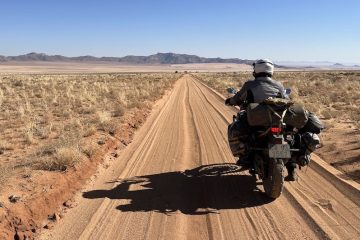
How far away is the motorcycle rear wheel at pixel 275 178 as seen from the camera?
6492 millimetres

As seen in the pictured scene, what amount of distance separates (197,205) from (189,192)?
67 cm

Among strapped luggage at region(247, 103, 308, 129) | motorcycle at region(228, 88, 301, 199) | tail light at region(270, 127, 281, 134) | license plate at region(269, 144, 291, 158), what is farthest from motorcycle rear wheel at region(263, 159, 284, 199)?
strapped luggage at region(247, 103, 308, 129)

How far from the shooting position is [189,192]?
23.8 feet

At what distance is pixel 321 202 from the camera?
6711mm

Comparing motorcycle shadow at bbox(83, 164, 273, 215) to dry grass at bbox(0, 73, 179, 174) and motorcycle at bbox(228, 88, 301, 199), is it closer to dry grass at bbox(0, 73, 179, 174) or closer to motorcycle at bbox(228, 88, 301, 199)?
motorcycle at bbox(228, 88, 301, 199)

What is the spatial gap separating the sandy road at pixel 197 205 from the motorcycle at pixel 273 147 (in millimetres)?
374

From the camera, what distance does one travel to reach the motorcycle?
6.46 meters

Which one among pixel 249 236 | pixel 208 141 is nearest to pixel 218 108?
pixel 208 141

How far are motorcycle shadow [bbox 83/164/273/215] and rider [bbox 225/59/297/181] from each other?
0.59 metres

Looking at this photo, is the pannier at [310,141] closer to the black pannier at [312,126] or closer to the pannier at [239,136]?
the black pannier at [312,126]

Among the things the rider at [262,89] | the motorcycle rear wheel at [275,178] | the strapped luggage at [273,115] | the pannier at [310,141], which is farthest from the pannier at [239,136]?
the pannier at [310,141]

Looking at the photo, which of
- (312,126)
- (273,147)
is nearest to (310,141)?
(312,126)

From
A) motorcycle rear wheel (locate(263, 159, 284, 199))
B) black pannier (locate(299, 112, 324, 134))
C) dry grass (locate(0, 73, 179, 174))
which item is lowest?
dry grass (locate(0, 73, 179, 174))

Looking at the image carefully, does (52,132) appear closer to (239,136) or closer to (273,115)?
(239,136)
